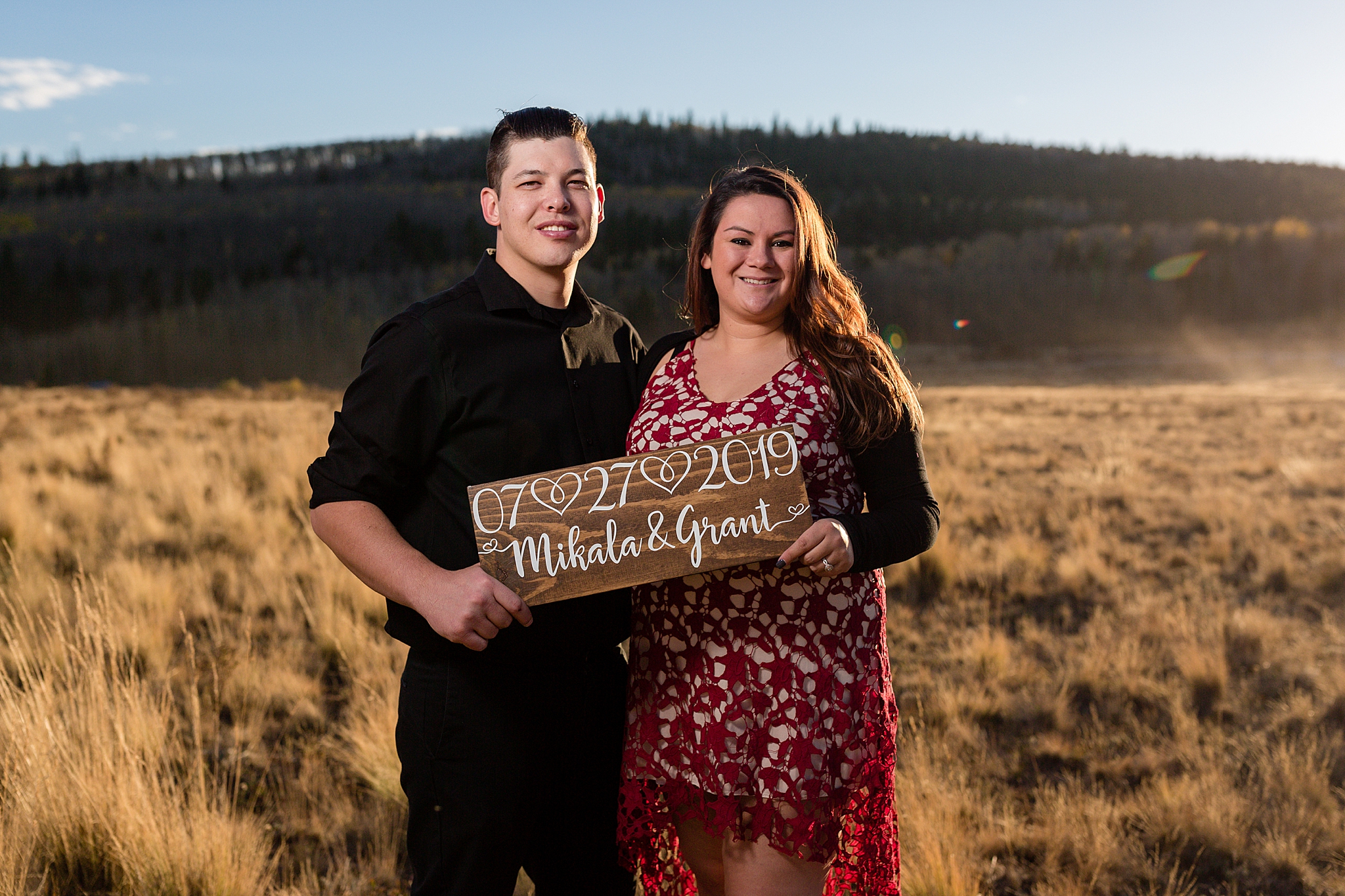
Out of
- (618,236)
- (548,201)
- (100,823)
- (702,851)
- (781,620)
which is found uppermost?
(618,236)

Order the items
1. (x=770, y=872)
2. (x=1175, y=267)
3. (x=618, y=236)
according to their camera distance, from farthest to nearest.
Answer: (x=618, y=236) < (x=1175, y=267) < (x=770, y=872)

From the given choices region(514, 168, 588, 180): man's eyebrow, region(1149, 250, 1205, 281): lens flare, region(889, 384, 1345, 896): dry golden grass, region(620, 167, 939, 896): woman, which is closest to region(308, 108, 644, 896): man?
region(514, 168, 588, 180): man's eyebrow

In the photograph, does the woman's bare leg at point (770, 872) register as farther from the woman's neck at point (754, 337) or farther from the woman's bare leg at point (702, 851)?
the woman's neck at point (754, 337)

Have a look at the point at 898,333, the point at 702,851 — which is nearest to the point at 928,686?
the point at 702,851

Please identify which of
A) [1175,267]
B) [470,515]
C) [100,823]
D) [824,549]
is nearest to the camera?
[824,549]

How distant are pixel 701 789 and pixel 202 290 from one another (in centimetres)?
4022

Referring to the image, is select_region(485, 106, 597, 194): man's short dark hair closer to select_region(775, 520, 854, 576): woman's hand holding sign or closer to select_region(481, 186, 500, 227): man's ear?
select_region(481, 186, 500, 227): man's ear

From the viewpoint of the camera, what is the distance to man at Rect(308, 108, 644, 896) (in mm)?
1836

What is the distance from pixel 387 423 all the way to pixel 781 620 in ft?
3.14

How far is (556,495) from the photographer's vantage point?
1715 mm

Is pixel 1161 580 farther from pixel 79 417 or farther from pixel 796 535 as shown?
pixel 79 417

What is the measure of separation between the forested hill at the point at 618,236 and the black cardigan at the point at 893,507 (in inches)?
1139

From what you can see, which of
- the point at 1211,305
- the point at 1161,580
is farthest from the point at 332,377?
the point at 1211,305

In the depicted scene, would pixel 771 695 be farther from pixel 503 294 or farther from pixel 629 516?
pixel 503 294
